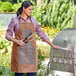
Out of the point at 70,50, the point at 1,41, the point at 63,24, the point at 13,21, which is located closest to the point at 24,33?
the point at 13,21

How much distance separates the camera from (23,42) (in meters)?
4.47

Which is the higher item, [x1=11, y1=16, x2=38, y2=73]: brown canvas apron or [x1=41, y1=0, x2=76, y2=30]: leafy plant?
[x1=41, y1=0, x2=76, y2=30]: leafy plant

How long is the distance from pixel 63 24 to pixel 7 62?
5561 millimetres

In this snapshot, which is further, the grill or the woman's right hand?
the grill

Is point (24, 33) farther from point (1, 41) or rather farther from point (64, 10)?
point (64, 10)

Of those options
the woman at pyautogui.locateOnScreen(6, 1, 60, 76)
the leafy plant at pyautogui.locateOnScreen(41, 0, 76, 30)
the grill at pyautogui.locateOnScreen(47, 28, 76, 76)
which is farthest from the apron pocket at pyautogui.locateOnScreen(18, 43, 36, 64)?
the leafy plant at pyautogui.locateOnScreen(41, 0, 76, 30)

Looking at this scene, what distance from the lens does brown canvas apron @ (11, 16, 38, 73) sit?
4523mm

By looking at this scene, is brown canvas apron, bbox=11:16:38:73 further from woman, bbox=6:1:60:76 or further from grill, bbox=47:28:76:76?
grill, bbox=47:28:76:76

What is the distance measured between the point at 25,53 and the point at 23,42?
8.0 inches

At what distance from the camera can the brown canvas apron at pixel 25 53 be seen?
4523mm

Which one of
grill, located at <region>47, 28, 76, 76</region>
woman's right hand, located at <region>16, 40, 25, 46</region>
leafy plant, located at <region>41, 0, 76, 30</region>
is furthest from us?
leafy plant, located at <region>41, 0, 76, 30</region>

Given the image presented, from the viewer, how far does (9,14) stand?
15.2m

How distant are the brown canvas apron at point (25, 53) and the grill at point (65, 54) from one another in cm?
103

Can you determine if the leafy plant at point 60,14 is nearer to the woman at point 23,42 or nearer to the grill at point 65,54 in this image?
the grill at point 65,54
